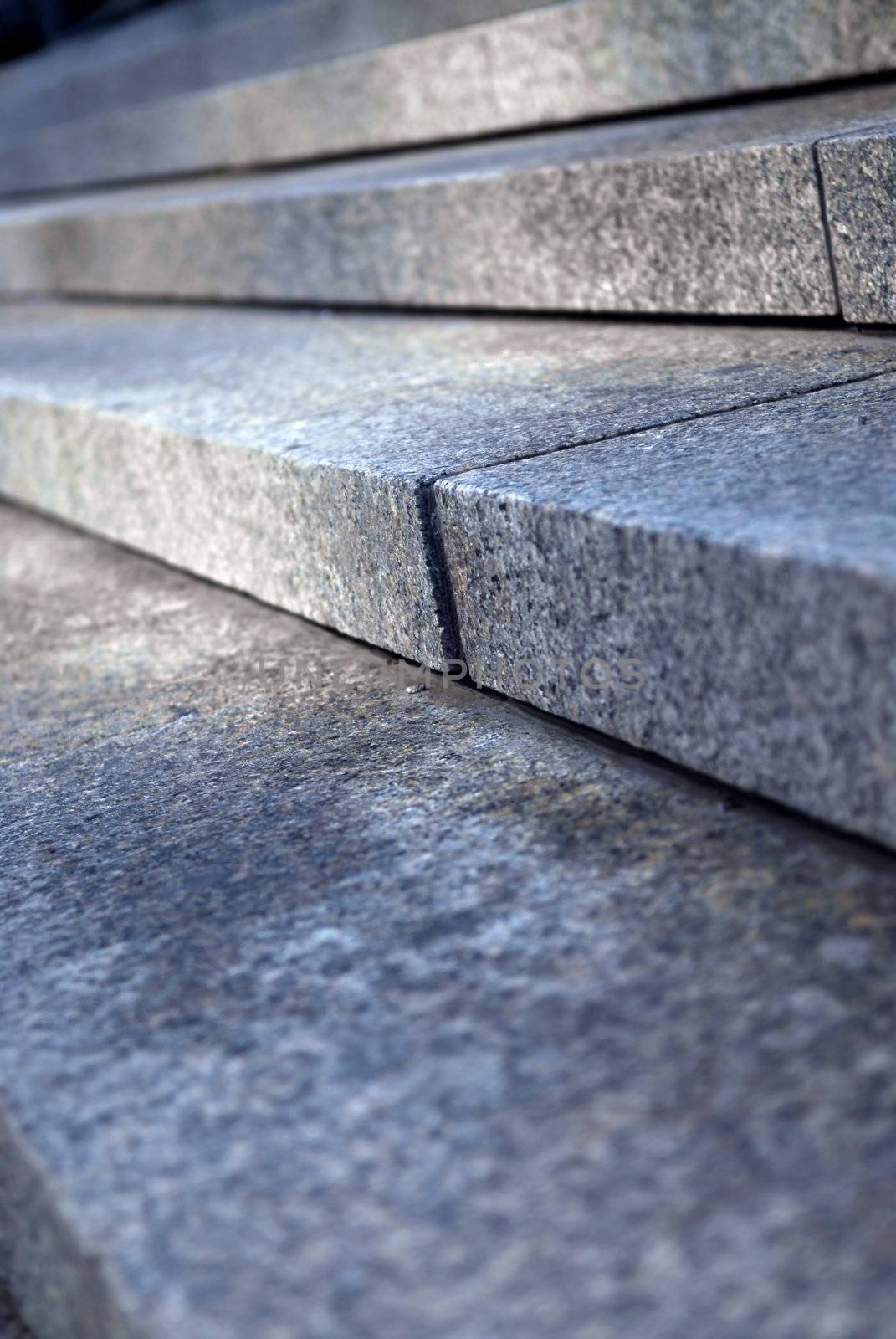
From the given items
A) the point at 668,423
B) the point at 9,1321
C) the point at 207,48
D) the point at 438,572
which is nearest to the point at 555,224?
the point at 668,423

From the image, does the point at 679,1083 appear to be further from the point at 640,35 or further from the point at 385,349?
the point at 640,35

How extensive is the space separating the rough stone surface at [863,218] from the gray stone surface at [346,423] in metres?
0.06

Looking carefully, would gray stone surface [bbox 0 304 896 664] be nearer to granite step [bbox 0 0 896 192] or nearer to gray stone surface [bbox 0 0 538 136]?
granite step [bbox 0 0 896 192]

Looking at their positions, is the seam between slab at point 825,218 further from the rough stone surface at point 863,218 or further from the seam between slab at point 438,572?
the seam between slab at point 438,572

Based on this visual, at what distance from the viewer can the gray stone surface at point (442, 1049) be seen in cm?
90

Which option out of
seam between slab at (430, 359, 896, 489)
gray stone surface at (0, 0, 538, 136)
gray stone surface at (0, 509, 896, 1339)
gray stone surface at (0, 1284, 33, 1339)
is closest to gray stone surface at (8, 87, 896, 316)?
seam between slab at (430, 359, 896, 489)

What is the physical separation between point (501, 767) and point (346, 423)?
2.44ft

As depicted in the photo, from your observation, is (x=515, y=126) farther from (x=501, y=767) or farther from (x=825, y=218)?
(x=501, y=767)

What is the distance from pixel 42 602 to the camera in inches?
103

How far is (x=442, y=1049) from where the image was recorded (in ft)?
3.68

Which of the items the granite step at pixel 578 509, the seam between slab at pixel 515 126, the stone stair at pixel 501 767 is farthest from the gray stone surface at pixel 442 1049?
the seam between slab at pixel 515 126

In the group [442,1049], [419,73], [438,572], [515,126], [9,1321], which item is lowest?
[9,1321]

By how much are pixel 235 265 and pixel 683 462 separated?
242 cm

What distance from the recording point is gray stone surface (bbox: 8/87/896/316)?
6.95 feet
